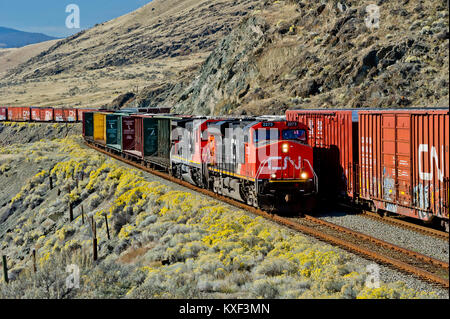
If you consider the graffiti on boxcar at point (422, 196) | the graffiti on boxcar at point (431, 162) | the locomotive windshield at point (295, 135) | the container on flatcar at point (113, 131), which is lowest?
the graffiti on boxcar at point (422, 196)

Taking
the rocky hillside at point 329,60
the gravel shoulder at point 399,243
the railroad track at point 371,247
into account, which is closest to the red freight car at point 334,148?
the gravel shoulder at point 399,243

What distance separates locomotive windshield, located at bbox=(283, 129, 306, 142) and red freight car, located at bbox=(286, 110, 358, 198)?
5.37ft

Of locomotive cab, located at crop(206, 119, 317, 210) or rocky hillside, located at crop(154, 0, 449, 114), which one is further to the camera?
rocky hillside, located at crop(154, 0, 449, 114)

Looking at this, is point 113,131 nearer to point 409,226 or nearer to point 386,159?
point 386,159

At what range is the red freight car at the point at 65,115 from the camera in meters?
87.8

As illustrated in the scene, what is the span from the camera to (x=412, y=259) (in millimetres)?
13547

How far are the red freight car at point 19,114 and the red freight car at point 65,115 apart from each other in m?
7.49

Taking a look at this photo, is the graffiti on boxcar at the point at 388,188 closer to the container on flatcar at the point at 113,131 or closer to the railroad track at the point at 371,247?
the railroad track at the point at 371,247

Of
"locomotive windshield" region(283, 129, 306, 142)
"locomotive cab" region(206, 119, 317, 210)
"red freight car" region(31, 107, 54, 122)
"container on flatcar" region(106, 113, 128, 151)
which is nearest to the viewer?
"locomotive cab" region(206, 119, 317, 210)

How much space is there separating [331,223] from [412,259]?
14.8 feet

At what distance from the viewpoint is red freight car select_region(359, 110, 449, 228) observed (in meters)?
15.0

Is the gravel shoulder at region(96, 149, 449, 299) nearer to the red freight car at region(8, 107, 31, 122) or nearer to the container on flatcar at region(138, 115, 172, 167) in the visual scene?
the container on flatcar at region(138, 115, 172, 167)

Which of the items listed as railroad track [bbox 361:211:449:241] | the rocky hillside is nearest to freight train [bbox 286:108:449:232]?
railroad track [bbox 361:211:449:241]
